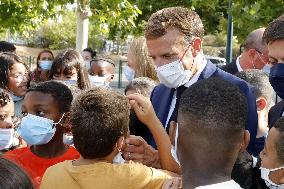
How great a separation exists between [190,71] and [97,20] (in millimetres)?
8711

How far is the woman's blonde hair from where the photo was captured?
4.50 metres

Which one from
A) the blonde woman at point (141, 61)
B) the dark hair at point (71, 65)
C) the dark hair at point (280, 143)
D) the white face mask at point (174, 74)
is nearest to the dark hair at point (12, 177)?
the dark hair at point (280, 143)

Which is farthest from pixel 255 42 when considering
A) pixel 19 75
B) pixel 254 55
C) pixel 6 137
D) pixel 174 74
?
pixel 6 137

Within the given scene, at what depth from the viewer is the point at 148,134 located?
10.0 feet

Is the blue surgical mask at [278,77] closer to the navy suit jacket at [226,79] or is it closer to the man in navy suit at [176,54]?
the navy suit jacket at [226,79]

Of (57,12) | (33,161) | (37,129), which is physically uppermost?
(57,12)

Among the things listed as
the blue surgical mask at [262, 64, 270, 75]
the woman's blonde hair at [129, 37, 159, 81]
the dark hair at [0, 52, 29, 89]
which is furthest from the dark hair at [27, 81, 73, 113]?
the blue surgical mask at [262, 64, 270, 75]

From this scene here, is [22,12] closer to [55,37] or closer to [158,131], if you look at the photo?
[158,131]

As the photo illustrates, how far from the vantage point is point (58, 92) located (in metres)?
3.47

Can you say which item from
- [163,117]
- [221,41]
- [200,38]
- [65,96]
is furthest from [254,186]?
[221,41]

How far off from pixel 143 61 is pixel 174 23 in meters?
1.48

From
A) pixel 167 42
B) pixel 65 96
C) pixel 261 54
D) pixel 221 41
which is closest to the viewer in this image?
pixel 167 42

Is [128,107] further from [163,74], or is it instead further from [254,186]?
[254,186]

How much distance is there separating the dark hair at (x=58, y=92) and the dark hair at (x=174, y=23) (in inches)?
30.4
